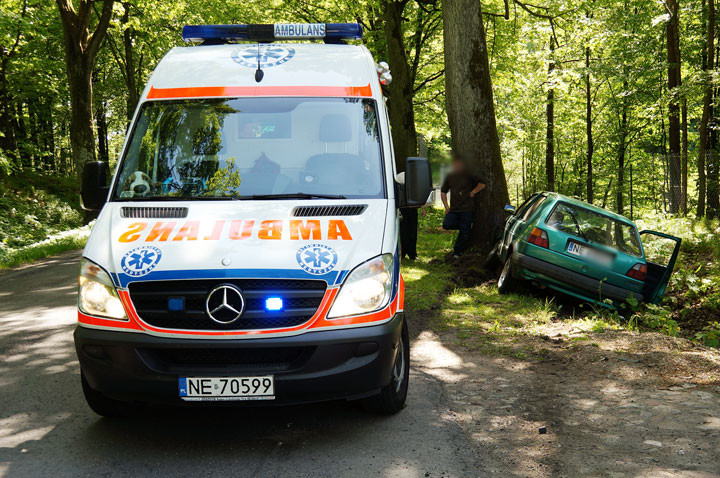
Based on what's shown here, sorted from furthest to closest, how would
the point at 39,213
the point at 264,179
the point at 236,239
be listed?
the point at 39,213
the point at 264,179
the point at 236,239

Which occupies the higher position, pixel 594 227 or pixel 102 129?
pixel 102 129

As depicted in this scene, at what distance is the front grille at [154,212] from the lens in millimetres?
4711

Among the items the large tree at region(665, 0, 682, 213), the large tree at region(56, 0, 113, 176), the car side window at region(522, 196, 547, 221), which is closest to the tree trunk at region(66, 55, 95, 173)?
the large tree at region(56, 0, 113, 176)

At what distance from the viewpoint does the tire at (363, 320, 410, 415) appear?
4.90m

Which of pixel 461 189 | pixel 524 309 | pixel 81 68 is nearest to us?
pixel 524 309

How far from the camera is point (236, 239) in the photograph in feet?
14.3

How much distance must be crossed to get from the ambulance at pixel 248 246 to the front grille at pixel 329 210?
0.05 ft

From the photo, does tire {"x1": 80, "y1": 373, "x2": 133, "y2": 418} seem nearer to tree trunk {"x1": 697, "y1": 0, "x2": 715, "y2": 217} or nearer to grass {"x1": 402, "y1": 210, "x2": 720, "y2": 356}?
grass {"x1": 402, "y1": 210, "x2": 720, "y2": 356}

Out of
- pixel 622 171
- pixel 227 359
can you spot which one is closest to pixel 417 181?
pixel 227 359

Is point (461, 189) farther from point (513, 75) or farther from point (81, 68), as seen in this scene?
point (513, 75)

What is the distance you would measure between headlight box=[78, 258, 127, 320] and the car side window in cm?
745

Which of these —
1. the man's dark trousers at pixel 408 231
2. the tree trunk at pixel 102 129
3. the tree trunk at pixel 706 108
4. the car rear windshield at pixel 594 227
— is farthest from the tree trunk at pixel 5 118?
the tree trunk at pixel 706 108

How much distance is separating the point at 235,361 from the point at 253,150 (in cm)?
180

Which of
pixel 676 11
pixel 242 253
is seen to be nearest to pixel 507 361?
pixel 242 253
